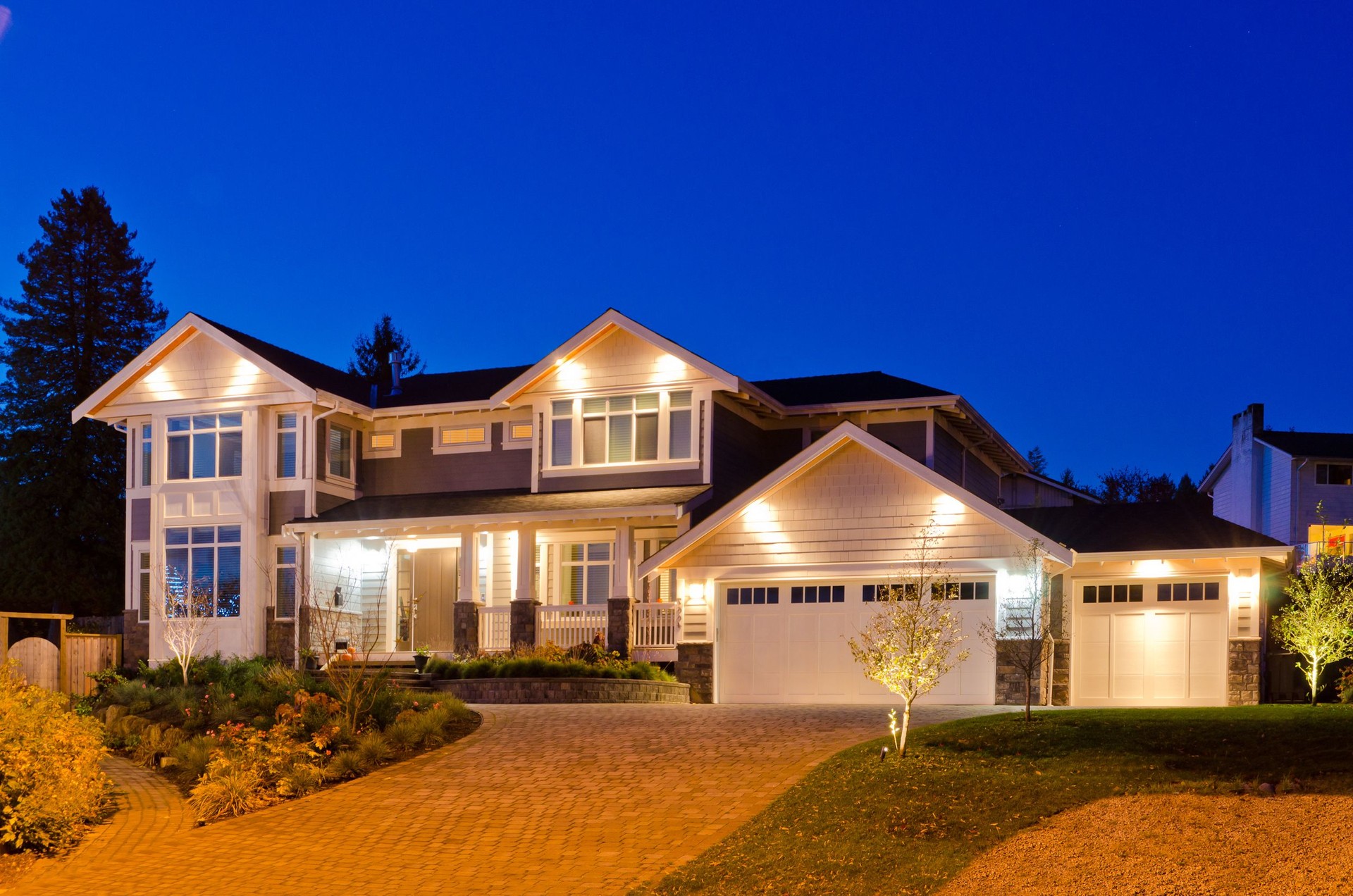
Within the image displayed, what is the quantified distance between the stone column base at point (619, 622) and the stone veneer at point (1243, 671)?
32.7 ft

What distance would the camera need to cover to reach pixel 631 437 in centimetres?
2750

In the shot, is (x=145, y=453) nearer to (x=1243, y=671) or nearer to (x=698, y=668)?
(x=698, y=668)

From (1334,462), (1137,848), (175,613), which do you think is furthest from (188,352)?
(1334,462)

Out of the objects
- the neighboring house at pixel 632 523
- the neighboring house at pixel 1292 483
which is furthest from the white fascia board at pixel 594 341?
the neighboring house at pixel 1292 483

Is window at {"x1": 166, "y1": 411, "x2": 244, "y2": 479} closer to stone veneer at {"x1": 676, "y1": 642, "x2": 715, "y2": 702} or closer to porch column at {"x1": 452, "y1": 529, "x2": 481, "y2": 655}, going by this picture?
porch column at {"x1": 452, "y1": 529, "x2": 481, "y2": 655}

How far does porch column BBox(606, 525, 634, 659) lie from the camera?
25.4 meters

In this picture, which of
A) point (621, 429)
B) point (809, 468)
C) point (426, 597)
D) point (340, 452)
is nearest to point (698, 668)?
point (809, 468)

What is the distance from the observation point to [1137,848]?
10547mm

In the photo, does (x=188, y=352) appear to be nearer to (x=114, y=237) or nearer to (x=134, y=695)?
(x=134, y=695)

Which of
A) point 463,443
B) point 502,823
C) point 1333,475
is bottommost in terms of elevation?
Result: point 502,823

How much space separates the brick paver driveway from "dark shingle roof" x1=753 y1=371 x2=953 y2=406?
10.7 meters

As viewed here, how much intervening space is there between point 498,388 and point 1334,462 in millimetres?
26173

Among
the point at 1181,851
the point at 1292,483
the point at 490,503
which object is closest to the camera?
the point at 1181,851

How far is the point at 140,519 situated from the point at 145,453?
1.46 meters
